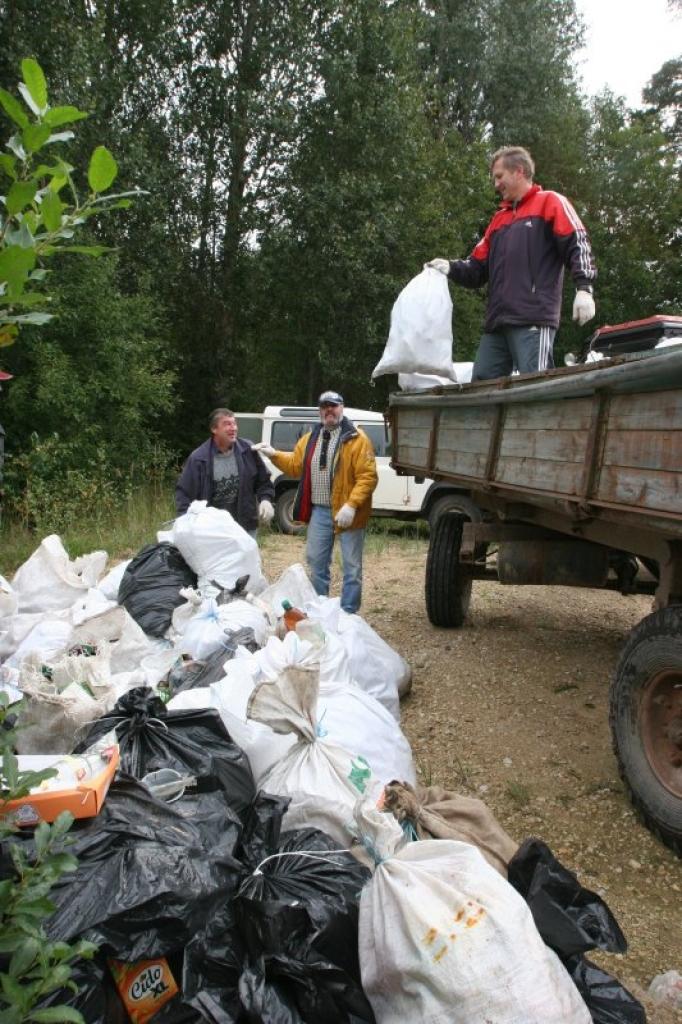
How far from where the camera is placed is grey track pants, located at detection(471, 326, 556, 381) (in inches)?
164

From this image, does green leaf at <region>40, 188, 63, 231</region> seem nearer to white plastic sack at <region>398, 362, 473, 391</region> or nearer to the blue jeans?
white plastic sack at <region>398, 362, 473, 391</region>

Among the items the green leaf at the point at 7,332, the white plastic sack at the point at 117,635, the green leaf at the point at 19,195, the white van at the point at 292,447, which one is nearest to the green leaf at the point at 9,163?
the green leaf at the point at 19,195

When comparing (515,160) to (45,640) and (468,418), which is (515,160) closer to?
(468,418)

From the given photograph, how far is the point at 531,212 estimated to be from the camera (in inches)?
163

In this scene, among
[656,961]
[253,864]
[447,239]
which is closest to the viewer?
[253,864]

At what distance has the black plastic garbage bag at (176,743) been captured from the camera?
7.26 ft

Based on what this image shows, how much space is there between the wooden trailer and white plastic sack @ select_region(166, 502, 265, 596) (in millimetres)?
1403

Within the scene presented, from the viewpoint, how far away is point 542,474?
321cm

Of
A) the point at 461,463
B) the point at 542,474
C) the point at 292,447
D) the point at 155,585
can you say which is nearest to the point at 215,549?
the point at 155,585

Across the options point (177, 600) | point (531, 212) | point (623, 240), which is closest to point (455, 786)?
point (177, 600)

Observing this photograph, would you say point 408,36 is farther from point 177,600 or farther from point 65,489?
point 177,600

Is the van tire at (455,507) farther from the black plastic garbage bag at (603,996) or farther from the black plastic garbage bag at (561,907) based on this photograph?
the black plastic garbage bag at (603,996)

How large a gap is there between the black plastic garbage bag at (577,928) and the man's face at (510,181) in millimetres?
3406

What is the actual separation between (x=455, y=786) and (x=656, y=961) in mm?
1126
